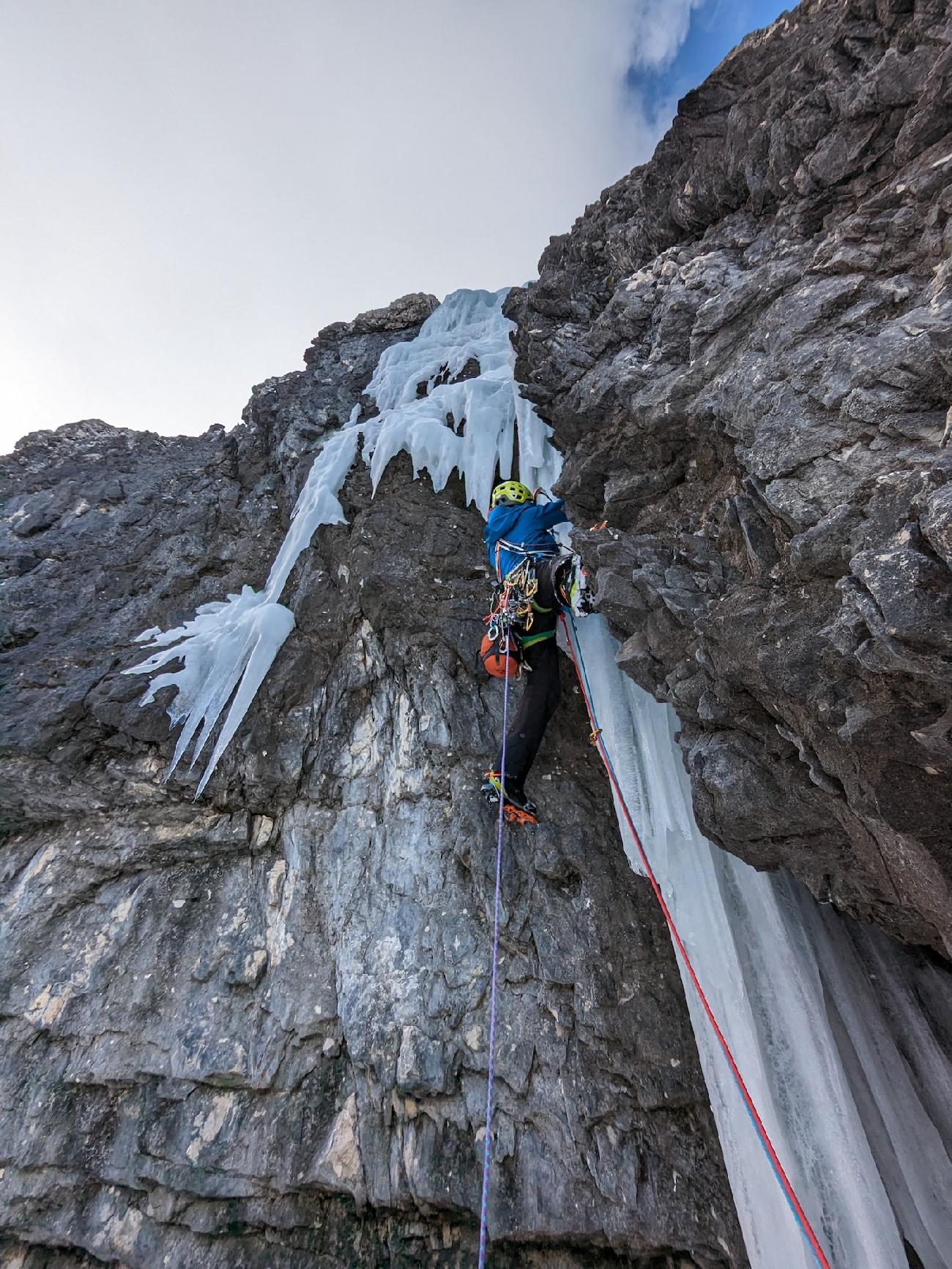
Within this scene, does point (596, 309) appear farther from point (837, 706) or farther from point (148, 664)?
point (148, 664)

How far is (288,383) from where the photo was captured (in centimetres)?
848

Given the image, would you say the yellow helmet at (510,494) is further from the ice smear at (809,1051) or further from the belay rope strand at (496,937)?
the ice smear at (809,1051)

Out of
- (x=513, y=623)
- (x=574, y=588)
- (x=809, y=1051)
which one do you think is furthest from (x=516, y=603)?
(x=809, y=1051)

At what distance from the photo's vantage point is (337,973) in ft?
13.3

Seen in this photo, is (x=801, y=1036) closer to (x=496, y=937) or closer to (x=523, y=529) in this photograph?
(x=496, y=937)

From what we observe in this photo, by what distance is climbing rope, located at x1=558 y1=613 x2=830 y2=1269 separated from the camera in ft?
7.68

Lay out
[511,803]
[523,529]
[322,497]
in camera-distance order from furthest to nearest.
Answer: [322,497]
[523,529]
[511,803]

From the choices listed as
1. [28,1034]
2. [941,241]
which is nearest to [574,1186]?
[28,1034]

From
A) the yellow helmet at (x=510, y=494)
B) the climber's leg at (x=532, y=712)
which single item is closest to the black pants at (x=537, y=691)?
the climber's leg at (x=532, y=712)

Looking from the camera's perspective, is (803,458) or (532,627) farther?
(532,627)

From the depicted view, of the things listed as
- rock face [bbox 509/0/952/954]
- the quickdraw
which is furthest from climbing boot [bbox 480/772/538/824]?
rock face [bbox 509/0/952/954]

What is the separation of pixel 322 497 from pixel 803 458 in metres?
4.54

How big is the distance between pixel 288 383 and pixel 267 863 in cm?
668

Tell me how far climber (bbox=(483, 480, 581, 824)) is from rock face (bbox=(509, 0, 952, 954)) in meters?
0.43
